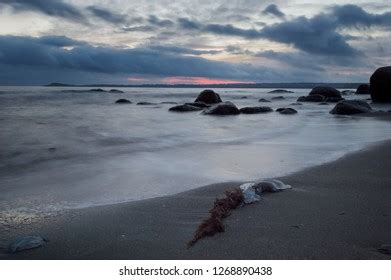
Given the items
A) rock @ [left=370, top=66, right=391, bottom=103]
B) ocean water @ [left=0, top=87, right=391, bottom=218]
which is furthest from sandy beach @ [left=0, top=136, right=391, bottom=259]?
rock @ [left=370, top=66, right=391, bottom=103]

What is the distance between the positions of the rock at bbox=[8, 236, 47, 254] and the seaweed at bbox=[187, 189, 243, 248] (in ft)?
4.16

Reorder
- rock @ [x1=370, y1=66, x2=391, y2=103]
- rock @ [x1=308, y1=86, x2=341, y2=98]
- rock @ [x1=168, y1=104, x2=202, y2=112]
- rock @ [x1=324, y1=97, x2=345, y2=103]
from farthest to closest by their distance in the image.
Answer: rock @ [x1=308, y1=86, x2=341, y2=98] → rock @ [x1=324, y1=97, x2=345, y2=103] → rock @ [x1=370, y1=66, x2=391, y2=103] → rock @ [x1=168, y1=104, x2=202, y2=112]

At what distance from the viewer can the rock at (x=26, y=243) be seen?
3127mm

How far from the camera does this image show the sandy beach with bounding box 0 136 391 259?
302 centimetres

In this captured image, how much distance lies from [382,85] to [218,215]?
82.3 feet

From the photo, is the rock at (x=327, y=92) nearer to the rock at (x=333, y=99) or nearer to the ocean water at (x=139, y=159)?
the rock at (x=333, y=99)

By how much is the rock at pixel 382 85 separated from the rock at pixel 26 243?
25.7 meters

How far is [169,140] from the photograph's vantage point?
34.8 ft

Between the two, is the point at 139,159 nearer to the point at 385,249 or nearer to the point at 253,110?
the point at 385,249

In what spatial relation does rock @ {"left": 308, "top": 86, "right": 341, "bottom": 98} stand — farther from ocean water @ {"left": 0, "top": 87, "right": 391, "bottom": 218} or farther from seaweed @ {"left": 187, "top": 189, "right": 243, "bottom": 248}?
seaweed @ {"left": 187, "top": 189, "right": 243, "bottom": 248}

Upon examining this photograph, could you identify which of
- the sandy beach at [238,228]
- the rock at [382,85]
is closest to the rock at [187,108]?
the rock at [382,85]

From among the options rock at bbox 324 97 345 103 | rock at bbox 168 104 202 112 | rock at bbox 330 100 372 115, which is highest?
rock at bbox 324 97 345 103

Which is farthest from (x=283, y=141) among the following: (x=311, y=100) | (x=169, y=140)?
(x=311, y=100)

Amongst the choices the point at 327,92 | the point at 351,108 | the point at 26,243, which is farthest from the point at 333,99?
the point at 26,243
